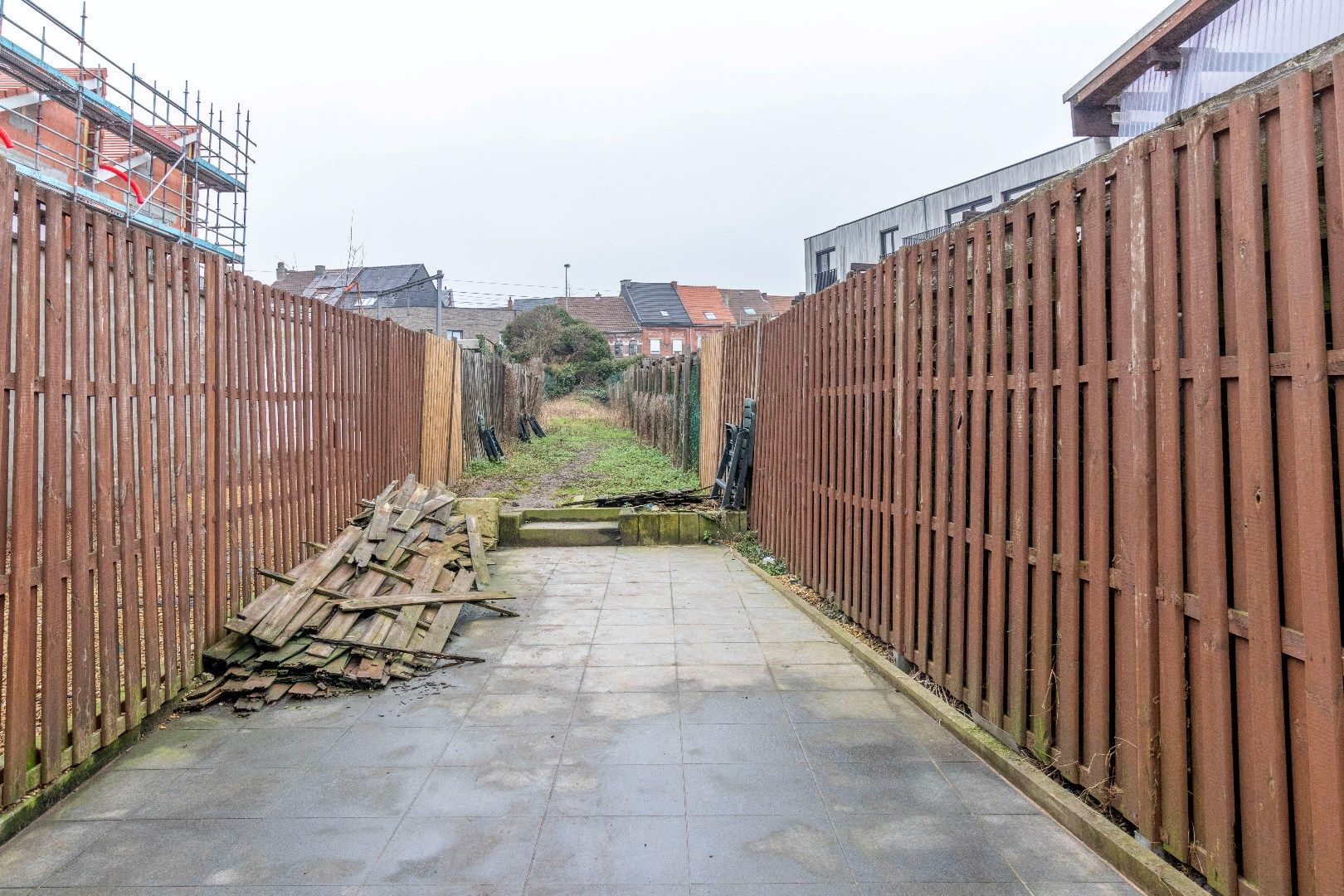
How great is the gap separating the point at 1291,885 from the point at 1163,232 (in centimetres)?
195

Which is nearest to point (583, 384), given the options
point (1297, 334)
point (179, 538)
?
point (179, 538)

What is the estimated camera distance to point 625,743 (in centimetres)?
355

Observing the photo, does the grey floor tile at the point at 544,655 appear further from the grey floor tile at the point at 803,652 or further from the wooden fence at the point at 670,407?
the wooden fence at the point at 670,407

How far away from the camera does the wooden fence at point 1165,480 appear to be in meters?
1.90

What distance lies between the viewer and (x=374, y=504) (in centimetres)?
652

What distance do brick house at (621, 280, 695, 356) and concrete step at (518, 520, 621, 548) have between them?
139 ft

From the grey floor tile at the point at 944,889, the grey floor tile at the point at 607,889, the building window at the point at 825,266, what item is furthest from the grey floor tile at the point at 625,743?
the building window at the point at 825,266

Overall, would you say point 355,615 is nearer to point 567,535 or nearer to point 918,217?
point 567,535

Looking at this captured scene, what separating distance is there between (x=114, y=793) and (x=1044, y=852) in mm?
3784

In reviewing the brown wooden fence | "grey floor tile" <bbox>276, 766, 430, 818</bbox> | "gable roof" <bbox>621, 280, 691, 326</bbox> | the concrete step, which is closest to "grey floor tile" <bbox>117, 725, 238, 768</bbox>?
the brown wooden fence

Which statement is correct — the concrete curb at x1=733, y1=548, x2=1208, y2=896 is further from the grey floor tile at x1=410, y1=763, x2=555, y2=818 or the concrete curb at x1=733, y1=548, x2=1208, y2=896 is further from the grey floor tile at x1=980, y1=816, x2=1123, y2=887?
the grey floor tile at x1=410, y1=763, x2=555, y2=818

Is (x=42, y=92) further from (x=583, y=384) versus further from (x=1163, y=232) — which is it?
(x=583, y=384)

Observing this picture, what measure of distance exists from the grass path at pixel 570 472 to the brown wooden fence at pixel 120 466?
4.99m

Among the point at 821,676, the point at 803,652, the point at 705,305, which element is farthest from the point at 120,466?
the point at 705,305
